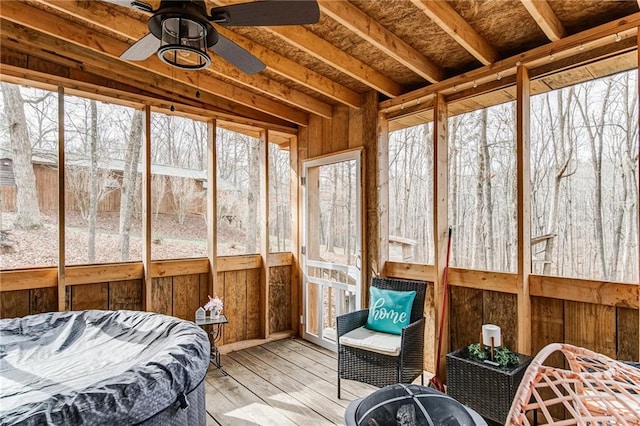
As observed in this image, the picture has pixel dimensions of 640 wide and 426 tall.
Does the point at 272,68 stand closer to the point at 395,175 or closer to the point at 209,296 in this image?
the point at 395,175

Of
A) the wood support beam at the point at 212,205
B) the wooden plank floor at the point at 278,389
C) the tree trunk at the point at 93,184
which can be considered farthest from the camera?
the wood support beam at the point at 212,205

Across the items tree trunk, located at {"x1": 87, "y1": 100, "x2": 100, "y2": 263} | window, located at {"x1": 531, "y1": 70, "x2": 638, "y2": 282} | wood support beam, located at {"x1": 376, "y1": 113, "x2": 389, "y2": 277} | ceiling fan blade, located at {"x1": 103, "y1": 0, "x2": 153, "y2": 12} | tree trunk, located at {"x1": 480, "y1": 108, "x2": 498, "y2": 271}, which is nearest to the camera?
ceiling fan blade, located at {"x1": 103, "y1": 0, "x2": 153, "y2": 12}

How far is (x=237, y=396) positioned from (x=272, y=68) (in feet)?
9.22

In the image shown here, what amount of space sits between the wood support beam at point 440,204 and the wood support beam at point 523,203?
25.7 inches

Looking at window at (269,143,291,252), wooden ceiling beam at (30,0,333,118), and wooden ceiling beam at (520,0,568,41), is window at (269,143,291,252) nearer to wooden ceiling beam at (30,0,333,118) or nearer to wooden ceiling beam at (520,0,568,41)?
wooden ceiling beam at (30,0,333,118)

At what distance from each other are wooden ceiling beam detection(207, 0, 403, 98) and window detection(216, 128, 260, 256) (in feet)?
A: 5.72

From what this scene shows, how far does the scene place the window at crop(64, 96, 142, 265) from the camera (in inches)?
130

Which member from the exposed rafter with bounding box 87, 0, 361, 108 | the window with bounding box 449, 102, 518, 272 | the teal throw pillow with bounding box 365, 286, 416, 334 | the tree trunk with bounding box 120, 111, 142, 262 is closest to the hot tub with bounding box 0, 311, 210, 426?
the tree trunk with bounding box 120, 111, 142, 262

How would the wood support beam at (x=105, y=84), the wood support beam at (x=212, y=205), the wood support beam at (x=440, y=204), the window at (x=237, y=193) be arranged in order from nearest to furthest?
the wood support beam at (x=105, y=84) < the wood support beam at (x=440, y=204) < the wood support beam at (x=212, y=205) < the window at (x=237, y=193)

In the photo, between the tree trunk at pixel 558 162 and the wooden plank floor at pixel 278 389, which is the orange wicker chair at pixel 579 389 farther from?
the wooden plank floor at pixel 278 389

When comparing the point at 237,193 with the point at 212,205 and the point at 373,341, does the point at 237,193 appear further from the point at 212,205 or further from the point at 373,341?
the point at 373,341

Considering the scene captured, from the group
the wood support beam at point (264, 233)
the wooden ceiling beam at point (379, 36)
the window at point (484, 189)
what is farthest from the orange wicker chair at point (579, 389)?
the wood support beam at point (264, 233)

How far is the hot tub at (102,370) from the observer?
1.62 metres

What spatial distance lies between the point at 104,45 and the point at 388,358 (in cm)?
338
